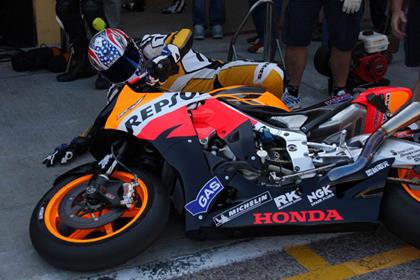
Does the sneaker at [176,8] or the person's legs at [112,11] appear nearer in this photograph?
the person's legs at [112,11]

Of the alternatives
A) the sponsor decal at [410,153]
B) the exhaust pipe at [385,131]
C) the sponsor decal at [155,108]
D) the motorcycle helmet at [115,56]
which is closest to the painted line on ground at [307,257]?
the exhaust pipe at [385,131]

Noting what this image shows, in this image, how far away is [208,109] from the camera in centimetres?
326

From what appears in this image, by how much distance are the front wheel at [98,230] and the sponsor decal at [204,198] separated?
0.41 ft

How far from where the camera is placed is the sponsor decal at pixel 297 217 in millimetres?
2980

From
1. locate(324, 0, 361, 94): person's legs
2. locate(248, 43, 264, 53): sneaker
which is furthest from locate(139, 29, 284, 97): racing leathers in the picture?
locate(248, 43, 264, 53): sneaker

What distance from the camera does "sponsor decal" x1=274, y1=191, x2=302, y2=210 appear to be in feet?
9.86

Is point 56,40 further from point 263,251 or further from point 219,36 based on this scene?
point 263,251

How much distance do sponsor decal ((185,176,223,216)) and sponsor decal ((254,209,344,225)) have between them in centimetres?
22

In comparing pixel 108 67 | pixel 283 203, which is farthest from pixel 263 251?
pixel 108 67

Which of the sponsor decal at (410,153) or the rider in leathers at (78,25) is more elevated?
the sponsor decal at (410,153)

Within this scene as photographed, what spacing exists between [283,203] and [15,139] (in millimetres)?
2394

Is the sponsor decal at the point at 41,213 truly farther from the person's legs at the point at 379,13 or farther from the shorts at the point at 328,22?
the person's legs at the point at 379,13

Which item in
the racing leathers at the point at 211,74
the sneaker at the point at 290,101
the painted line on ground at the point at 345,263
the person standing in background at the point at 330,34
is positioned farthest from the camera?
the person standing in background at the point at 330,34

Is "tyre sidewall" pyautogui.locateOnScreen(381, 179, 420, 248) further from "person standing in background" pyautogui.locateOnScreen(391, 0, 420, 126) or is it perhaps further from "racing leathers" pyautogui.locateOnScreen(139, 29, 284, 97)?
"racing leathers" pyautogui.locateOnScreen(139, 29, 284, 97)
